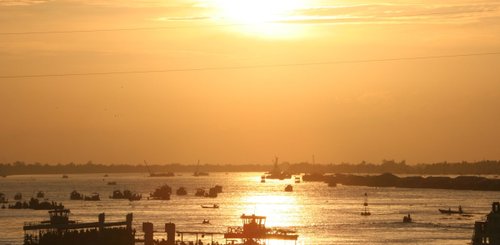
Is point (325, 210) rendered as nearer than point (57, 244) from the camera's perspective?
No

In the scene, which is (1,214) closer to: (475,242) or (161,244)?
(161,244)

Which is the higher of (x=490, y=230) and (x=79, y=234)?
(x=490, y=230)

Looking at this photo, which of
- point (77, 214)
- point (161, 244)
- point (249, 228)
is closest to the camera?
point (161, 244)

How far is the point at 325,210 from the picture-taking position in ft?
618

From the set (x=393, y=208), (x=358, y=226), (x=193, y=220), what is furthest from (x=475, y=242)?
(x=393, y=208)

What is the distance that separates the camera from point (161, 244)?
81.2 m

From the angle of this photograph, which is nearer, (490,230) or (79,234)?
(490,230)

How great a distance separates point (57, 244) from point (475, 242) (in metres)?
27.6

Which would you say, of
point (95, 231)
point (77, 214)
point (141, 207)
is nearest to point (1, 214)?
point (77, 214)

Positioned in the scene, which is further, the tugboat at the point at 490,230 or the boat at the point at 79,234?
the boat at the point at 79,234

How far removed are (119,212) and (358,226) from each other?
158ft

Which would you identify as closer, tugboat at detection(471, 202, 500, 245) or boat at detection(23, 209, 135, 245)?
tugboat at detection(471, 202, 500, 245)

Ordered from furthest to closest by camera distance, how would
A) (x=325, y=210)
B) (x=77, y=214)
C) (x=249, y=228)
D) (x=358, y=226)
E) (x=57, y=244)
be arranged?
(x=325, y=210)
(x=77, y=214)
(x=358, y=226)
(x=249, y=228)
(x=57, y=244)

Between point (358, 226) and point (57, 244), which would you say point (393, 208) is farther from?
point (57, 244)
